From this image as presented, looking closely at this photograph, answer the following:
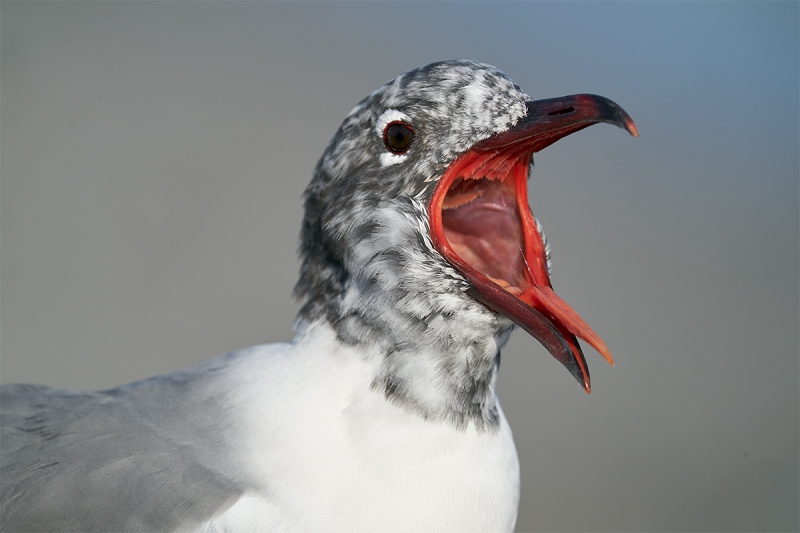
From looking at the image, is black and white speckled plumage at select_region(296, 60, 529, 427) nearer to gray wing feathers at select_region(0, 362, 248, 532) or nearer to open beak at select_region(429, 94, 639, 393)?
open beak at select_region(429, 94, 639, 393)

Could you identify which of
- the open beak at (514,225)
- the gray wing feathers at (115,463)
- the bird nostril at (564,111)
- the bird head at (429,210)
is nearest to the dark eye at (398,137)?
the bird head at (429,210)

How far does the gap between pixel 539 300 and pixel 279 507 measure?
0.68 metres

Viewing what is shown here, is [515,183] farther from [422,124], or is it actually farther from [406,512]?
[406,512]

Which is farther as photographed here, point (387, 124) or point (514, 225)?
point (514, 225)

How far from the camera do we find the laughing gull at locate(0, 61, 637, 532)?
1.44 meters

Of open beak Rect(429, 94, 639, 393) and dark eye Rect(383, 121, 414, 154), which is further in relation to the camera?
dark eye Rect(383, 121, 414, 154)

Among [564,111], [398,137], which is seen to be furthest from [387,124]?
[564,111]

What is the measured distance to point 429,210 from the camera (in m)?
1.47

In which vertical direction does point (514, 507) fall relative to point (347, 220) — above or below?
below

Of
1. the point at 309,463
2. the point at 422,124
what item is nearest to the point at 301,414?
the point at 309,463

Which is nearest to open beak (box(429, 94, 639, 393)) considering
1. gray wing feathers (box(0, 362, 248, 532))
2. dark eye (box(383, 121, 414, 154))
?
dark eye (box(383, 121, 414, 154))

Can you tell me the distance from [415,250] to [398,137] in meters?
0.25

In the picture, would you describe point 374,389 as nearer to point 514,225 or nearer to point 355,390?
point 355,390

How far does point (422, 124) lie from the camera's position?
1.49 meters
